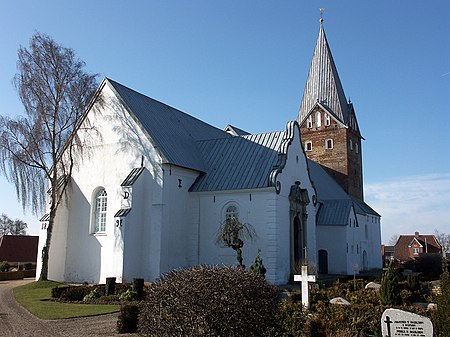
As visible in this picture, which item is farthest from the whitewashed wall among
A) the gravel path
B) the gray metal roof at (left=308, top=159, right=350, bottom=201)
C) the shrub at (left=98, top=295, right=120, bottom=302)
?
the gray metal roof at (left=308, top=159, right=350, bottom=201)

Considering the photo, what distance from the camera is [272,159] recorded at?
2606 cm

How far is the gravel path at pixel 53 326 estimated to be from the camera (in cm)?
1139

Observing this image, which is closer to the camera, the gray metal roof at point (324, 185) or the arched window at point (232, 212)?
the arched window at point (232, 212)

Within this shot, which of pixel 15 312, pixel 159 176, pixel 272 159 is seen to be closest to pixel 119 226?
pixel 159 176

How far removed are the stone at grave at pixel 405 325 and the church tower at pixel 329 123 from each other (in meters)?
38.4

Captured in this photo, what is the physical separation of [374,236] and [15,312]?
40.3 m

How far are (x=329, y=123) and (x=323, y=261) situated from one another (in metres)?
15.7

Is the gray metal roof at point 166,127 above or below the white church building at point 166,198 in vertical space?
above

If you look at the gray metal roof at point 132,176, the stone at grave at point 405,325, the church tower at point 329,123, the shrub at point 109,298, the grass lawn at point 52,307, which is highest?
the church tower at point 329,123

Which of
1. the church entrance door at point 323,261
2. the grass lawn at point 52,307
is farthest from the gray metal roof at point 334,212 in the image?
the grass lawn at point 52,307

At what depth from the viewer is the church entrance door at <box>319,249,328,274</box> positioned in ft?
119

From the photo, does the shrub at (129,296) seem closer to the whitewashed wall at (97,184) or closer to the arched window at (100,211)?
the whitewashed wall at (97,184)

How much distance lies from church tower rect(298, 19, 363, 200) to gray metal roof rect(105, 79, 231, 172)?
18878 mm

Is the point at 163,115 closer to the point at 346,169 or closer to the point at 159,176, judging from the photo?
the point at 159,176
